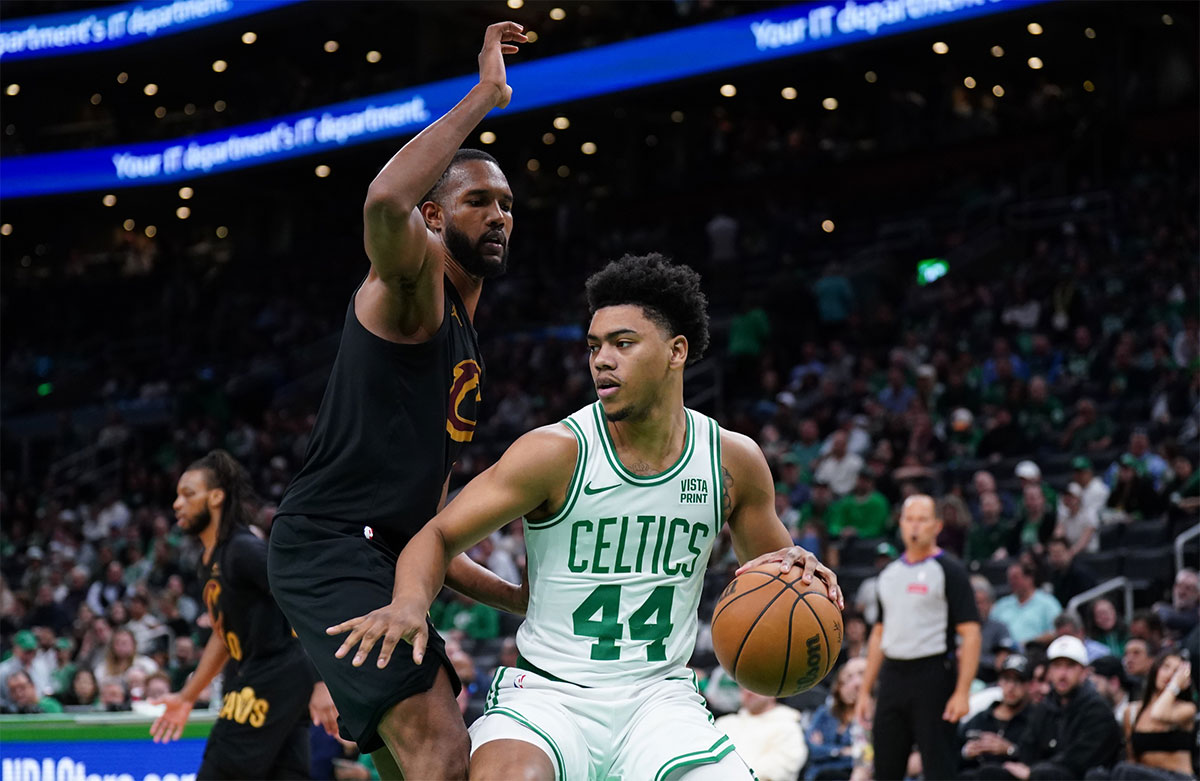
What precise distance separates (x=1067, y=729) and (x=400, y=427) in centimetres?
587

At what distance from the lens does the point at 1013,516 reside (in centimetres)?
1302

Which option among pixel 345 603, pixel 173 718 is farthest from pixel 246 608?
pixel 345 603

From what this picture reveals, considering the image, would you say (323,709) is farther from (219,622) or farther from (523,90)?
(523,90)

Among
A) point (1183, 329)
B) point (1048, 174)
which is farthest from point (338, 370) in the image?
point (1048, 174)

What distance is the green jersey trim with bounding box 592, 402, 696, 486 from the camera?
4320mm

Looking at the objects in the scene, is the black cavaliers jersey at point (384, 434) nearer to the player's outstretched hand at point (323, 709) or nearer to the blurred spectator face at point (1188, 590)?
the player's outstretched hand at point (323, 709)

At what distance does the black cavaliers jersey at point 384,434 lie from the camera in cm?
425

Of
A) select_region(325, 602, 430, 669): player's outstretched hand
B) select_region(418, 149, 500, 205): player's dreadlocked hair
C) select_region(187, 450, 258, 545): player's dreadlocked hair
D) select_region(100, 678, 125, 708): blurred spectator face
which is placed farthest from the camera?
select_region(100, 678, 125, 708): blurred spectator face

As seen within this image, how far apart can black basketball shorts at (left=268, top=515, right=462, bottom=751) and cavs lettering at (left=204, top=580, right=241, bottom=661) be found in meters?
2.26

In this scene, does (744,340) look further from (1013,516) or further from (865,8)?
(1013,516)

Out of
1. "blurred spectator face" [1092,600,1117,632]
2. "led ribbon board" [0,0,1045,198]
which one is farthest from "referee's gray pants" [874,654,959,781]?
"led ribbon board" [0,0,1045,198]

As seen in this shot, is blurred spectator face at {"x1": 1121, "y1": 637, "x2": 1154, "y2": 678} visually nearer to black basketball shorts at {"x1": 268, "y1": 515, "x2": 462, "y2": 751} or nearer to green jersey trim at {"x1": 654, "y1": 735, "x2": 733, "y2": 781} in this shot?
green jersey trim at {"x1": 654, "y1": 735, "x2": 733, "y2": 781}

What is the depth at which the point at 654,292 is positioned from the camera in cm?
444

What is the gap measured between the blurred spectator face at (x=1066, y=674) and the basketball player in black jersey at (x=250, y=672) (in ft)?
15.0
